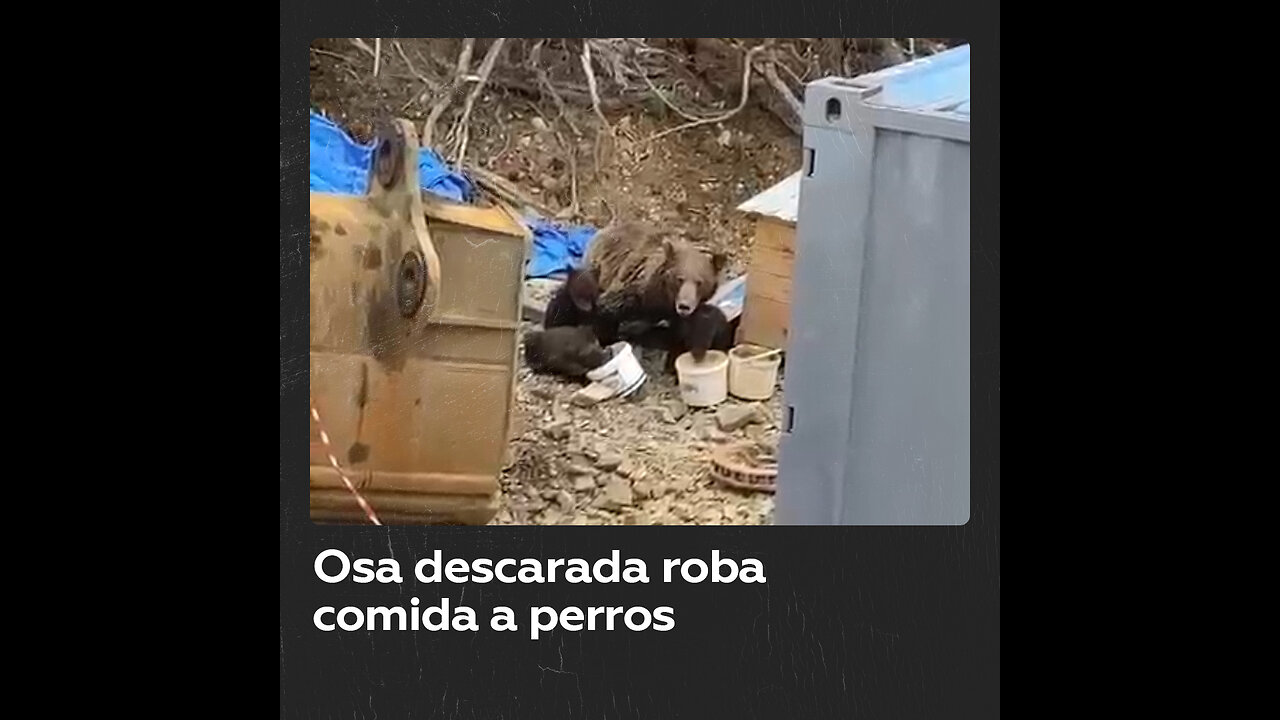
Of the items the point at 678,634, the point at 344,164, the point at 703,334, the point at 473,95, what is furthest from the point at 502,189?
the point at 678,634

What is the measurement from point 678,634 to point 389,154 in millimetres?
914

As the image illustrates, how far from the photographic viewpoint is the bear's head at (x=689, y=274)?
294cm

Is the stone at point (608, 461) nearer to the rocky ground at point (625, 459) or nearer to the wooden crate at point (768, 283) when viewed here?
the rocky ground at point (625, 459)

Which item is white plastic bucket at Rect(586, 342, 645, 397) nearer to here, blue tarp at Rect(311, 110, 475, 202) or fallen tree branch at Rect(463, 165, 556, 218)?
fallen tree branch at Rect(463, 165, 556, 218)

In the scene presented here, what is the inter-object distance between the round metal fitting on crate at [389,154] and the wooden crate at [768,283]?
59cm

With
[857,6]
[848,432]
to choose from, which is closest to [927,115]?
[857,6]

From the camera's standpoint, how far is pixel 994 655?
296 centimetres

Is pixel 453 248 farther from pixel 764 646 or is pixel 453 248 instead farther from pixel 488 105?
pixel 764 646

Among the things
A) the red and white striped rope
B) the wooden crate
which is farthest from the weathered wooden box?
the red and white striped rope

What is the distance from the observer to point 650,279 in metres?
2.96

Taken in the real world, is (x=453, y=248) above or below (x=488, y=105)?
below

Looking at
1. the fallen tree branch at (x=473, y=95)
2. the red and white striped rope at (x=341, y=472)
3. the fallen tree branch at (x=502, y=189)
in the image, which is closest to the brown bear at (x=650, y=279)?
the fallen tree branch at (x=502, y=189)

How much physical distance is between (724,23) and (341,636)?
3.88 ft

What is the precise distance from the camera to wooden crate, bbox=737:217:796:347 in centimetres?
294
